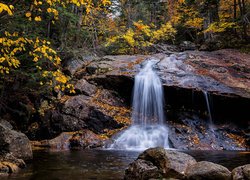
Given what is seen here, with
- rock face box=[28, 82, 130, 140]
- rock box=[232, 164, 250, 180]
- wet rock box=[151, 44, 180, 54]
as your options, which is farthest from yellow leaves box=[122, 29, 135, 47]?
rock box=[232, 164, 250, 180]

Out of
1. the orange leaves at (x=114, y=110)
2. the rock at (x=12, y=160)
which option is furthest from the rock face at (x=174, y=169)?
the orange leaves at (x=114, y=110)

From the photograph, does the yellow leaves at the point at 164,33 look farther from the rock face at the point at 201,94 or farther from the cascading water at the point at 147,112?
the cascading water at the point at 147,112

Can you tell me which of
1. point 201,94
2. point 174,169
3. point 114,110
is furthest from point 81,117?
point 174,169

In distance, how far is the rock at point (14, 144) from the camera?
27.8ft

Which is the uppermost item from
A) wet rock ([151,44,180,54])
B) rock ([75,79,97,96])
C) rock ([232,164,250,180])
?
wet rock ([151,44,180,54])

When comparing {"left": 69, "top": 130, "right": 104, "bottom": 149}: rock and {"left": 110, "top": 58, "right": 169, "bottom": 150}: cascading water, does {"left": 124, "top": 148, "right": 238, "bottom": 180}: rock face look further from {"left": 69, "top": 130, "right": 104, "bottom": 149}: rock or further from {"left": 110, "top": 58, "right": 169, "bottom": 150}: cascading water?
{"left": 110, "top": 58, "right": 169, "bottom": 150}: cascading water

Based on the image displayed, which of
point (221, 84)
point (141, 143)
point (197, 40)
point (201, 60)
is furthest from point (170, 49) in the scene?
point (141, 143)

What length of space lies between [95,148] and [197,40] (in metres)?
19.9

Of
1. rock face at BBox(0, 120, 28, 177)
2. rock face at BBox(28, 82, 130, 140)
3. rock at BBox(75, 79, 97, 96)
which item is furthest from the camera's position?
rock at BBox(75, 79, 97, 96)

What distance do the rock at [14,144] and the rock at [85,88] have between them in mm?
6856

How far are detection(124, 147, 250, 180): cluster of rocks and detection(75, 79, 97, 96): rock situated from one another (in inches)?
358

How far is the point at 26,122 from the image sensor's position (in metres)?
15.2

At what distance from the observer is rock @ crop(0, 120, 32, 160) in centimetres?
848

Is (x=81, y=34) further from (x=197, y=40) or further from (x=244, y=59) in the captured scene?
(x=197, y=40)
